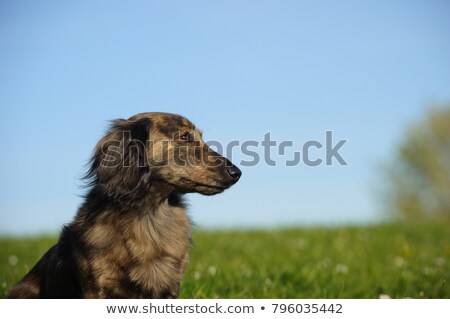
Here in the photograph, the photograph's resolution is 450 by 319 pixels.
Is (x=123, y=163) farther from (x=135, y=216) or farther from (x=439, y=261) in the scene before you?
(x=439, y=261)

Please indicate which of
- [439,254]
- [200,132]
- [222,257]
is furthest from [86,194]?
[439,254]

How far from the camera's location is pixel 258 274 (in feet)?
25.9

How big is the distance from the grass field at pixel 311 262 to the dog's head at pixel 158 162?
3.82 feet

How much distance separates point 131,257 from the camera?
5.02 m

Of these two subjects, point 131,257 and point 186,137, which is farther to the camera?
point 186,137

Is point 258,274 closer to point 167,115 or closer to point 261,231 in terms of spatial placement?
point 167,115

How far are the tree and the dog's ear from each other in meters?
21.4

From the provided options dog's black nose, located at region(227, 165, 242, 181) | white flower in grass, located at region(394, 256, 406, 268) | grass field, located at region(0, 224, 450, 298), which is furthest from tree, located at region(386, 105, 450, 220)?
dog's black nose, located at region(227, 165, 242, 181)

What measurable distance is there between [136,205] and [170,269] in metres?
0.68

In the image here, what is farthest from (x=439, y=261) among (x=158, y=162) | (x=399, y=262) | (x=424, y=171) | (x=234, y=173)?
(x=424, y=171)

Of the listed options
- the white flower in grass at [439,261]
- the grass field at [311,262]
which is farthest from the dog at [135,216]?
the white flower in grass at [439,261]

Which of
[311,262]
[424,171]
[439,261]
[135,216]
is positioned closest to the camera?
[135,216]

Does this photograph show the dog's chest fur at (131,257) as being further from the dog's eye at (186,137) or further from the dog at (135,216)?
the dog's eye at (186,137)

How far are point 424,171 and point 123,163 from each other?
880 inches
